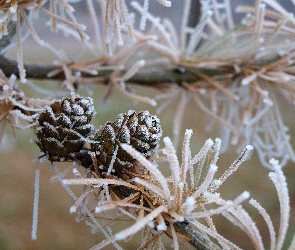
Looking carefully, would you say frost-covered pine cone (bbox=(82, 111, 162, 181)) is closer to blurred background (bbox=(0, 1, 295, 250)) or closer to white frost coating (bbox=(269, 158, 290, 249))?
white frost coating (bbox=(269, 158, 290, 249))

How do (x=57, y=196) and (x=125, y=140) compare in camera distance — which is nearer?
(x=125, y=140)

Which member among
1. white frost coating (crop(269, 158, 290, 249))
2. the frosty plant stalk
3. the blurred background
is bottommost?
the blurred background

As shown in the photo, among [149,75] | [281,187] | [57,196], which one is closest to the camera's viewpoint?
[281,187]

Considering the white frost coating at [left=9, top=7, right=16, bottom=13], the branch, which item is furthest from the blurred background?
the white frost coating at [left=9, top=7, right=16, bottom=13]

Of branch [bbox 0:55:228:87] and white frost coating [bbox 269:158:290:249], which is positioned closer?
white frost coating [bbox 269:158:290:249]

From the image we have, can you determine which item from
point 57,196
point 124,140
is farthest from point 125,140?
point 57,196

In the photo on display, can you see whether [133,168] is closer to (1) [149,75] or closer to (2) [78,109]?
(2) [78,109]

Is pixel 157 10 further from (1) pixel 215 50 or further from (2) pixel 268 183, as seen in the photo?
(1) pixel 215 50

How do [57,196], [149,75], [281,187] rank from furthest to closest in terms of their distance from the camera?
[57,196] < [149,75] < [281,187]

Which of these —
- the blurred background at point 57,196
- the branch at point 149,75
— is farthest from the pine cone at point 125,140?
the blurred background at point 57,196

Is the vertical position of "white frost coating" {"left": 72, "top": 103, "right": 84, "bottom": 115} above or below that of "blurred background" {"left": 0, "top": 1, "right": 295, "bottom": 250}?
above
